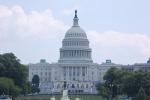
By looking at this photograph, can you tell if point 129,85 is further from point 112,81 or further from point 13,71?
point 112,81

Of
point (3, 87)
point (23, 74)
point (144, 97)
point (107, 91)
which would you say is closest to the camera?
point (144, 97)

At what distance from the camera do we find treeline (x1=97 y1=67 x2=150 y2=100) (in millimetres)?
81775

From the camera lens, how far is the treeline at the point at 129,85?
81.8 meters

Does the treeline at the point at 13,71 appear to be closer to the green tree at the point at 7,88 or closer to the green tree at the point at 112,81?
the green tree at the point at 7,88

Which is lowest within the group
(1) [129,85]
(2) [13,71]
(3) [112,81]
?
(1) [129,85]

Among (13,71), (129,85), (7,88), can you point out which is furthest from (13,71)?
(129,85)

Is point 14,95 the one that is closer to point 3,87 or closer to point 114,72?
point 3,87

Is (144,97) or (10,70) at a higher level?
(10,70)

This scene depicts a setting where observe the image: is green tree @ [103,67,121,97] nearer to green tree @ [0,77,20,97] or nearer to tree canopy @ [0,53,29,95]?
tree canopy @ [0,53,29,95]

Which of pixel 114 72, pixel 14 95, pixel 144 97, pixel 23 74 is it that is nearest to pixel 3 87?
pixel 14 95

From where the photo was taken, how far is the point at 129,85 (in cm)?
8819

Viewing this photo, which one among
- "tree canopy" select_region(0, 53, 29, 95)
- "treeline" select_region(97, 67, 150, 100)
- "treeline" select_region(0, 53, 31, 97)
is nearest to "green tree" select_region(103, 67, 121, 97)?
"treeline" select_region(97, 67, 150, 100)

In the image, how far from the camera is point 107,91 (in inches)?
4136

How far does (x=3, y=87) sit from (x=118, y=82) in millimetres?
22702
